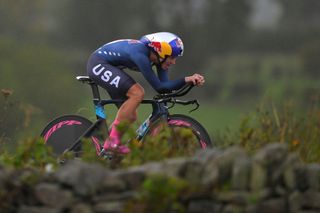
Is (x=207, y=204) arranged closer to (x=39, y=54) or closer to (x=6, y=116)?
(x=6, y=116)

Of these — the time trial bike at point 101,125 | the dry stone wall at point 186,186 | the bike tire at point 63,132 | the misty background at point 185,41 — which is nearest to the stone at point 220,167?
the dry stone wall at point 186,186

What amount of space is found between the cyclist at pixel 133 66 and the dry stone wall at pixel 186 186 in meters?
2.86

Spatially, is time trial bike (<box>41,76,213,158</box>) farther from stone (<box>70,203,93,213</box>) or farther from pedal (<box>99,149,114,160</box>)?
stone (<box>70,203,93,213</box>)

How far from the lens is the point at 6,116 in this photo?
1114 centimetres

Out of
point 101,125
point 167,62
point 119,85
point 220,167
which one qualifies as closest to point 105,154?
point 101,125

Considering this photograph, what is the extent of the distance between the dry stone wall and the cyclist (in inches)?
113

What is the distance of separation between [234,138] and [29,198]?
339 centimetres

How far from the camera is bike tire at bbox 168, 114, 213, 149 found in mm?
10602

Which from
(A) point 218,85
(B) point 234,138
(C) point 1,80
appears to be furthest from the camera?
(C) point 1,80

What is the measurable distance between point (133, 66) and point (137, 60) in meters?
0.28

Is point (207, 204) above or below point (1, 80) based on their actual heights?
below

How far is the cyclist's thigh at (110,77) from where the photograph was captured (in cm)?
1073

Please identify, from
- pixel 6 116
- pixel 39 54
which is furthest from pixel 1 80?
pixel 6 116

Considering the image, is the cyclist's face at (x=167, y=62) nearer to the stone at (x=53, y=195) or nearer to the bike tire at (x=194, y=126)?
the bike tire at (x=194, y=126)
